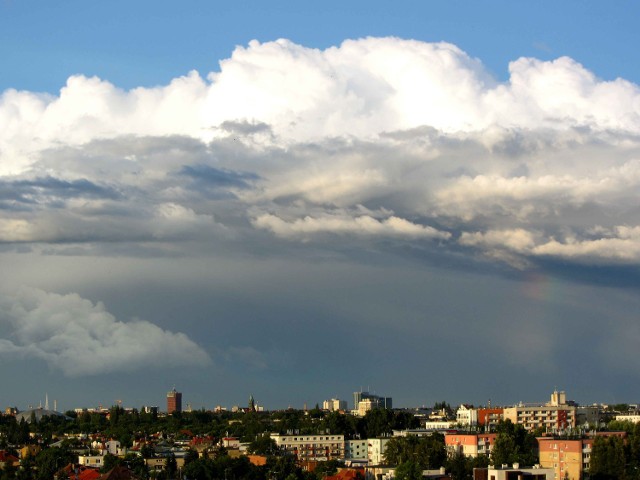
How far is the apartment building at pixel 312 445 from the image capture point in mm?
125438

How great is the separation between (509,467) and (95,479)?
115 ft

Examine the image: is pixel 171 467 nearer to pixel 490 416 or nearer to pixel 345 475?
pixel 345 475

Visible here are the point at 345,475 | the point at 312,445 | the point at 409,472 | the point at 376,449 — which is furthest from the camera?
the point at 312,445

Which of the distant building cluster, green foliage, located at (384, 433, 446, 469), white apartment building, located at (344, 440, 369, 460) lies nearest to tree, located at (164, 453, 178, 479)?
the distant building cluster

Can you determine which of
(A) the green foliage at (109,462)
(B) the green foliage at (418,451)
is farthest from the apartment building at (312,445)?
(A) the green foliage at (109,462)

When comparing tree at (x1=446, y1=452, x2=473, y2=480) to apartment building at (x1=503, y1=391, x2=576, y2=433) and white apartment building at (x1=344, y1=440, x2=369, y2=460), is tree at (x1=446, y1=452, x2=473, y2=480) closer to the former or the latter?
white apartment building at (x1=344, y1=440, x2=369, y2=460)

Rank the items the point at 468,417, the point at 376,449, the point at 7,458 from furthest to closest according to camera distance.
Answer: the point at 468,417 → the point at 376,449 → the point at 7,458

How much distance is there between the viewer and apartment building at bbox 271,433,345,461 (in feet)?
412

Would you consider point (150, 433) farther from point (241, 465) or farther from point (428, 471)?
point (428, 471)

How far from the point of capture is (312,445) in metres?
127

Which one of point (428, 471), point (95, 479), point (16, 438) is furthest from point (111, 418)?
point (428, 471)

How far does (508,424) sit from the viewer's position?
4326 inches

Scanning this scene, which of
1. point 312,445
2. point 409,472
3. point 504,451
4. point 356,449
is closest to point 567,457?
point 504,451

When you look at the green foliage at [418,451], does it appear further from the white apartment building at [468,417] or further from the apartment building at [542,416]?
the white apartment building at [468,417]
